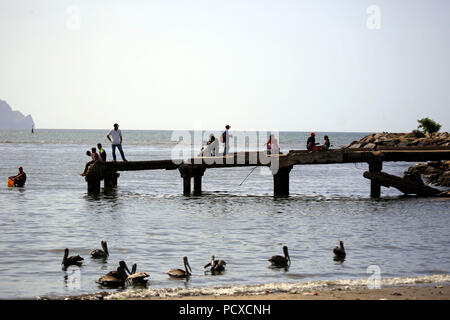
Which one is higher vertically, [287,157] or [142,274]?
[287,157]

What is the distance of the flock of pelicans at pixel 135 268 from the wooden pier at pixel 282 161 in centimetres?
1396

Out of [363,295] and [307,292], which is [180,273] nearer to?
[307,292]

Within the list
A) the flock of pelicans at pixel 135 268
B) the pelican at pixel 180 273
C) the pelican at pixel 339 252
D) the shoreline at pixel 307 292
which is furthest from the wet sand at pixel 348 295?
the pelican at pixel 339 252

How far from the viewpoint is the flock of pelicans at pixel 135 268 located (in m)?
13.0

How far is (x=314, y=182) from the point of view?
148ft

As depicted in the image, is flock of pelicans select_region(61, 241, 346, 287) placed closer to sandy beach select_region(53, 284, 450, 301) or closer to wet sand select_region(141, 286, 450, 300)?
sandy beach select_region(53, 284, 450, 301)

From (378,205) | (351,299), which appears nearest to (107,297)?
(351,299)

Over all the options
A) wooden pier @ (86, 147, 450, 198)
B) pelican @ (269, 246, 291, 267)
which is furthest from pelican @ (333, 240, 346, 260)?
wooden pier @ (86, 147, 450, 198)

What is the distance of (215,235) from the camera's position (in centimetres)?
1978

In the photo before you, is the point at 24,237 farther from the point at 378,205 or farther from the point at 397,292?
the point at 378,205

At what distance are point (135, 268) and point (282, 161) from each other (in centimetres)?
1772

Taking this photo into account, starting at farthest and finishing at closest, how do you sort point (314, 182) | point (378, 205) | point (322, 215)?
point (314, 182) → point (378, 205) → point (322, 215)

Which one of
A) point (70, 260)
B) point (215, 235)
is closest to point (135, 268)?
point (70, 260)
